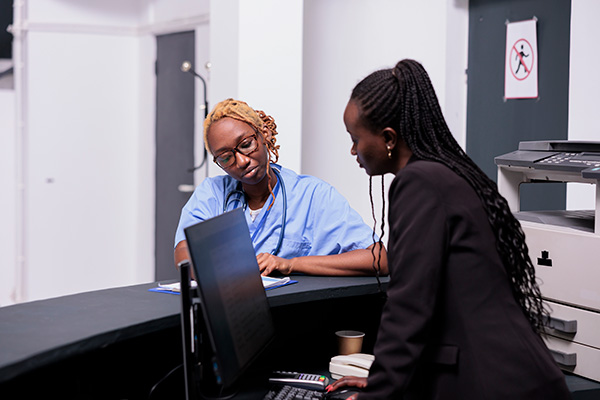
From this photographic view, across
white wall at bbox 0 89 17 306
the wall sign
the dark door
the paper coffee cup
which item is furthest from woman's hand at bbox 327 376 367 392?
white wall at bbox 0 89 17 306

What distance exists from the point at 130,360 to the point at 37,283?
3.55m

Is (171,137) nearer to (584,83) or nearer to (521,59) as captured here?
(521,59)

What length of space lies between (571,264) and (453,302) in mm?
643

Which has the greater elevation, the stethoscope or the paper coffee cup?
the stethoscope

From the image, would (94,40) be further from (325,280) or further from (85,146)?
(325,280)

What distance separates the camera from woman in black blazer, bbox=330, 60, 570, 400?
1078mm

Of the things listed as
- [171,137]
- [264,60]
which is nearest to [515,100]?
[264,60]

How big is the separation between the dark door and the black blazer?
338 centimetres

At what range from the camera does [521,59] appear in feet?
9.48

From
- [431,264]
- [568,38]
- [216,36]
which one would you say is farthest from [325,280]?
[216,36]

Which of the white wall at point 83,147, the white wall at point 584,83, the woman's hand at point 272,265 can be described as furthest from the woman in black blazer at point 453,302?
the white wall at point 83,147

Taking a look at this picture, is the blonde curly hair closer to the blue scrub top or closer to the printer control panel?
the blue scrub top

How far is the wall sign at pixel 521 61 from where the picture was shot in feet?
9.27

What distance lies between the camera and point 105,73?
15.3 feet
